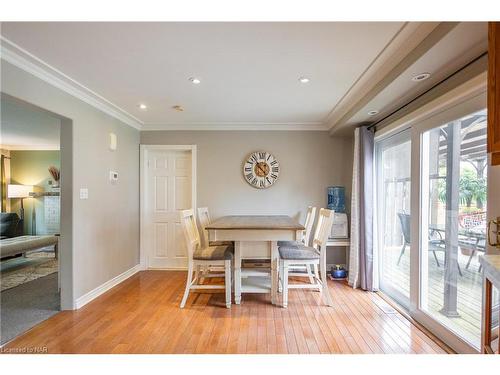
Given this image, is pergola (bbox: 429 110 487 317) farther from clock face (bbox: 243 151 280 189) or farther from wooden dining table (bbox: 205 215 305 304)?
clock face (bbox: 243 151 280 189)

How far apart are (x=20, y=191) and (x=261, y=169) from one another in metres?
5.39

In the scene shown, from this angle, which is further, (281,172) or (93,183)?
(281,172)

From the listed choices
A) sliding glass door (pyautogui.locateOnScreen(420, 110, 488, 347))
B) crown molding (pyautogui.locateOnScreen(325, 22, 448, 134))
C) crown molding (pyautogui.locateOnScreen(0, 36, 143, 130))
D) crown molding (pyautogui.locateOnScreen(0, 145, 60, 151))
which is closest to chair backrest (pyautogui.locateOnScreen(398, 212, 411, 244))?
sliding glass door (pyautogui.locateOnScreen(420, 110, 488, 347))

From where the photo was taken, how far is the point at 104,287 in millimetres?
3408

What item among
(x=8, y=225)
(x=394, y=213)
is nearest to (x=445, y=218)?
(x=394, y=213)

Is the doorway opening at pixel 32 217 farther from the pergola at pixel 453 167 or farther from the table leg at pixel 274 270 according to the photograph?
the pergola at pixel 453 167

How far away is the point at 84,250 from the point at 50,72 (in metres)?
1.80

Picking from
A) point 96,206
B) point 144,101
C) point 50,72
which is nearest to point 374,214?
point 144,101

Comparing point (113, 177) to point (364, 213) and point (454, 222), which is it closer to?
point (364, 213)

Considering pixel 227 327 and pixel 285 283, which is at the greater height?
pixel 285 283

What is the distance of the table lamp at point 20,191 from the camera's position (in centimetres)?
590

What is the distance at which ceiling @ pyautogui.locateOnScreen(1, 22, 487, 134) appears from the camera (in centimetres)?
175

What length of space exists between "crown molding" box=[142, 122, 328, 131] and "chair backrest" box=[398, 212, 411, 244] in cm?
181

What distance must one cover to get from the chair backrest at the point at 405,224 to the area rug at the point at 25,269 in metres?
4.83
